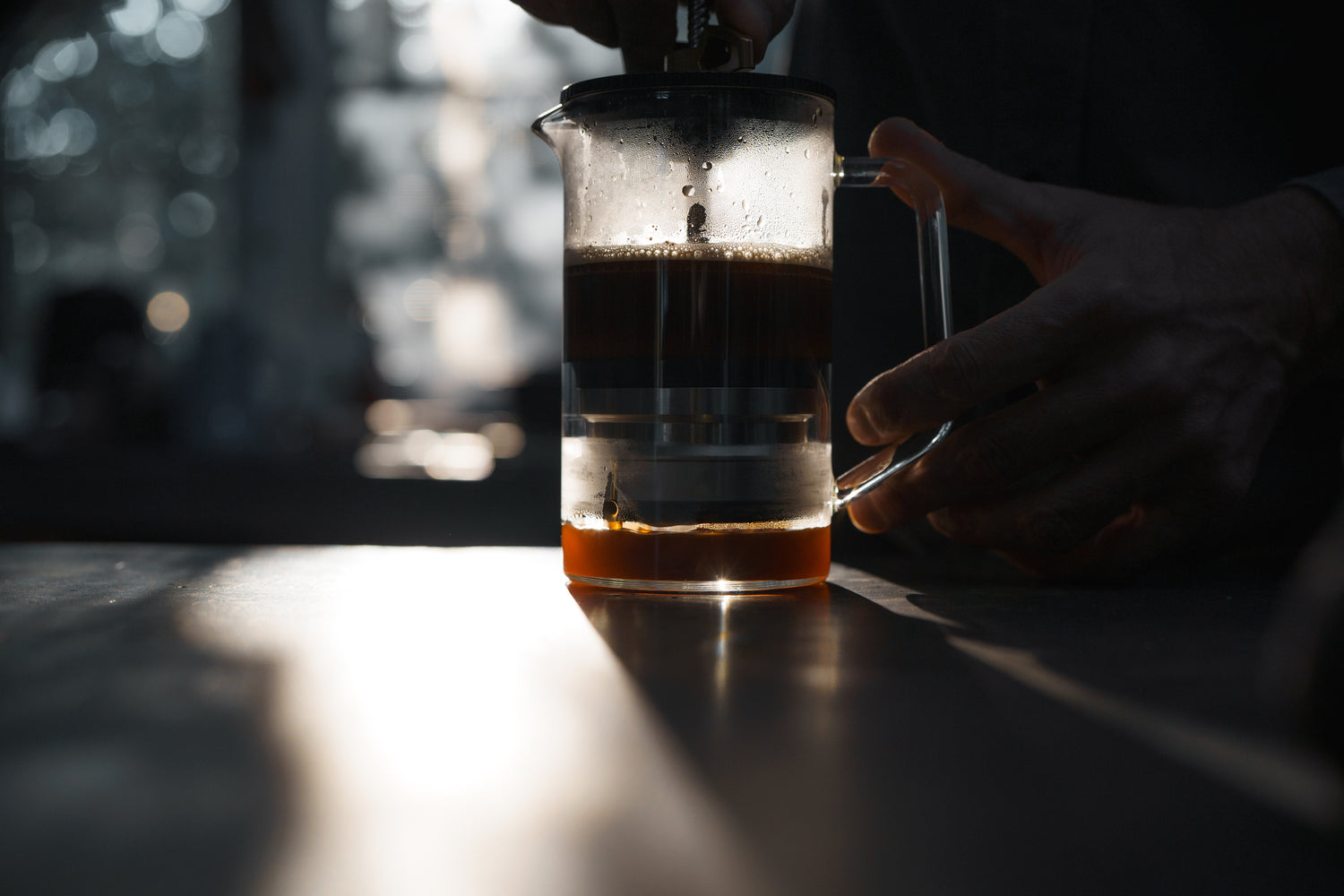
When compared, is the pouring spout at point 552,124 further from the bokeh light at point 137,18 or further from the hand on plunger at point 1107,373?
the bokeh light at point 137,18

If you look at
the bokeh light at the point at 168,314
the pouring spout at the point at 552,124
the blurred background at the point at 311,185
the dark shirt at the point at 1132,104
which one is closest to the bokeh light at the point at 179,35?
the blurred background at the point at 311,185

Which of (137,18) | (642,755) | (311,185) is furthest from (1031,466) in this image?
(137,18)

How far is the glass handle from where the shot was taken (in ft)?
1.66

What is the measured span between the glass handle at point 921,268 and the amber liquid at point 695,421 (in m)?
0.06

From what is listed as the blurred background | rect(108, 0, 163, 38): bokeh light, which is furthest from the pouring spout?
rect(108, 0, 163, 38): bokeh light

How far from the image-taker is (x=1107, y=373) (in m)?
0.50

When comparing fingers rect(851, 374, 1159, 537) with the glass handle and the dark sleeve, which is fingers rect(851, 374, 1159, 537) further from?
the dark sleeve

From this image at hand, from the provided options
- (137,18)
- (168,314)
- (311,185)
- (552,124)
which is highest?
(137,18)

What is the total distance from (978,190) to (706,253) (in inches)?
7.5

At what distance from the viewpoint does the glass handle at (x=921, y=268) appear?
0.51 metres

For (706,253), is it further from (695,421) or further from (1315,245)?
(1315,245)

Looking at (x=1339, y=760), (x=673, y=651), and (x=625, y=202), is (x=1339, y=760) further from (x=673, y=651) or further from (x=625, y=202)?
(x=625, y=202)

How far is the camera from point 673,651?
1.05ft

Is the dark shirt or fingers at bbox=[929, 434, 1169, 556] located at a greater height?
the dark shirt
